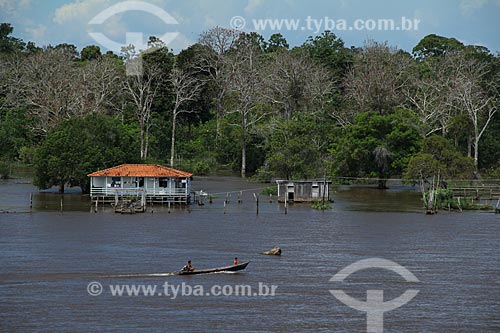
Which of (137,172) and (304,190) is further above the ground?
(137,172)

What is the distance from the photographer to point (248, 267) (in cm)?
4650

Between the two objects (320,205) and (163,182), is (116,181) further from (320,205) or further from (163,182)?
(320,205)

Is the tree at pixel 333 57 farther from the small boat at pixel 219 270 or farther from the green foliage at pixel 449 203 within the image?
the small boat at pixel 219 270

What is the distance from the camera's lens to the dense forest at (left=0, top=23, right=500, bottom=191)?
95375 mm

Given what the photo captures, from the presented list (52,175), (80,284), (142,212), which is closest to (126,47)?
(52,175)

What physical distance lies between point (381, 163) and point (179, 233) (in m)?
38.1

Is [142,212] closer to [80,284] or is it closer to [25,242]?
[25,242]

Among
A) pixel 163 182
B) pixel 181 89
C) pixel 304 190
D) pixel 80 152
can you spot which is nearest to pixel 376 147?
pixel 304 190

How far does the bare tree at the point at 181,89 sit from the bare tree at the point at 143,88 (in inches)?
82.7

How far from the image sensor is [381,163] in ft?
300

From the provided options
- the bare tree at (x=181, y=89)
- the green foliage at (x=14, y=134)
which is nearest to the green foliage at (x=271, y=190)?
the bare tree at (x=181, y=89)

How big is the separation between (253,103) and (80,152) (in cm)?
3403

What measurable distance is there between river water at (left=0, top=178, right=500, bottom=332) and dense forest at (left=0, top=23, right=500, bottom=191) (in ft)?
70.3

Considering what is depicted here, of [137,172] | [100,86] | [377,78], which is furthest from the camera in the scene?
[100,86]
